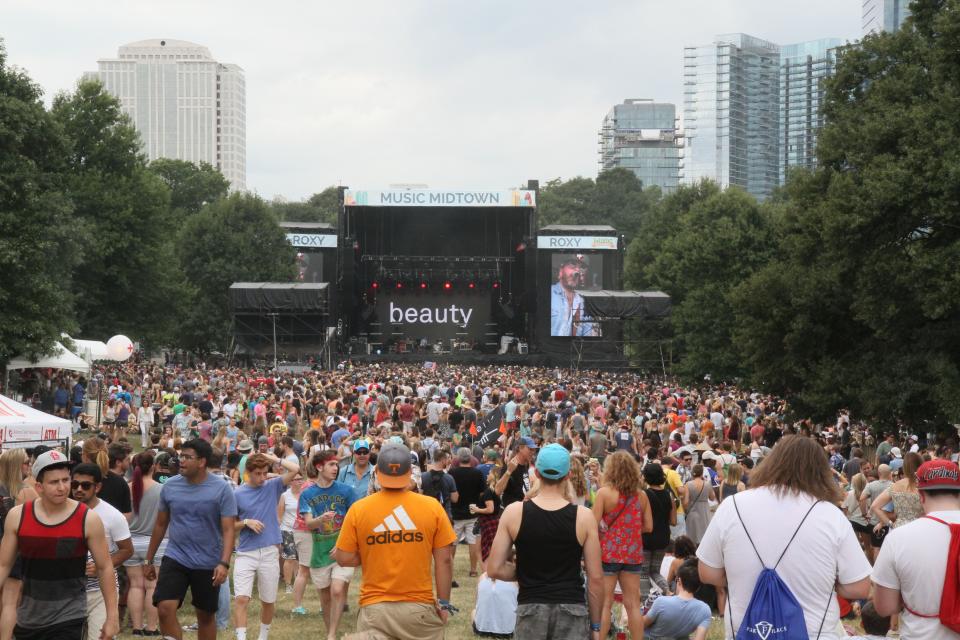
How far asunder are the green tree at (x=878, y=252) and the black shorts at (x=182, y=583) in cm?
1628

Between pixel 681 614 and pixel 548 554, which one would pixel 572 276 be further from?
pixel 548 554

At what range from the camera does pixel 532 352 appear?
5500 cm

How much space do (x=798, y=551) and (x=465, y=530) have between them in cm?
703

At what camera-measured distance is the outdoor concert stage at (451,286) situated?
52.1 metres

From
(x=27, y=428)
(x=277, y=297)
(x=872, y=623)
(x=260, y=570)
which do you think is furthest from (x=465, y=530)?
(x=277, y=297)

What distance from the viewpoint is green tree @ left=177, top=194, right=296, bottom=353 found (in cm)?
5834

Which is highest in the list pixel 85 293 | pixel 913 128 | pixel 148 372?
pixel 913 128

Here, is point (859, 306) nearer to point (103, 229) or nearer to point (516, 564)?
point (516, 564)

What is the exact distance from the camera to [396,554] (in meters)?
5.12

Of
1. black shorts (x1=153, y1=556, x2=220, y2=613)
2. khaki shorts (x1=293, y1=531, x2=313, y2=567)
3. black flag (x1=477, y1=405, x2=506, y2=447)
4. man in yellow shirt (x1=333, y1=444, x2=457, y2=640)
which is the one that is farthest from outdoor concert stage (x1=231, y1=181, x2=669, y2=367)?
man in yellow shirt (x1=333, y1=444, x2=457, y2=640)

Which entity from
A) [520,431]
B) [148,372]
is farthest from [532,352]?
[520,431]

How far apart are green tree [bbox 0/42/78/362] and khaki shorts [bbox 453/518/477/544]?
1954 centimetres

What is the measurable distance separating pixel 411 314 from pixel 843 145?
3457 centimetres

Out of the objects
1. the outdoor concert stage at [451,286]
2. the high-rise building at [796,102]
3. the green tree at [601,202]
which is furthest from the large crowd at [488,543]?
the high-rise building at [796,102]
